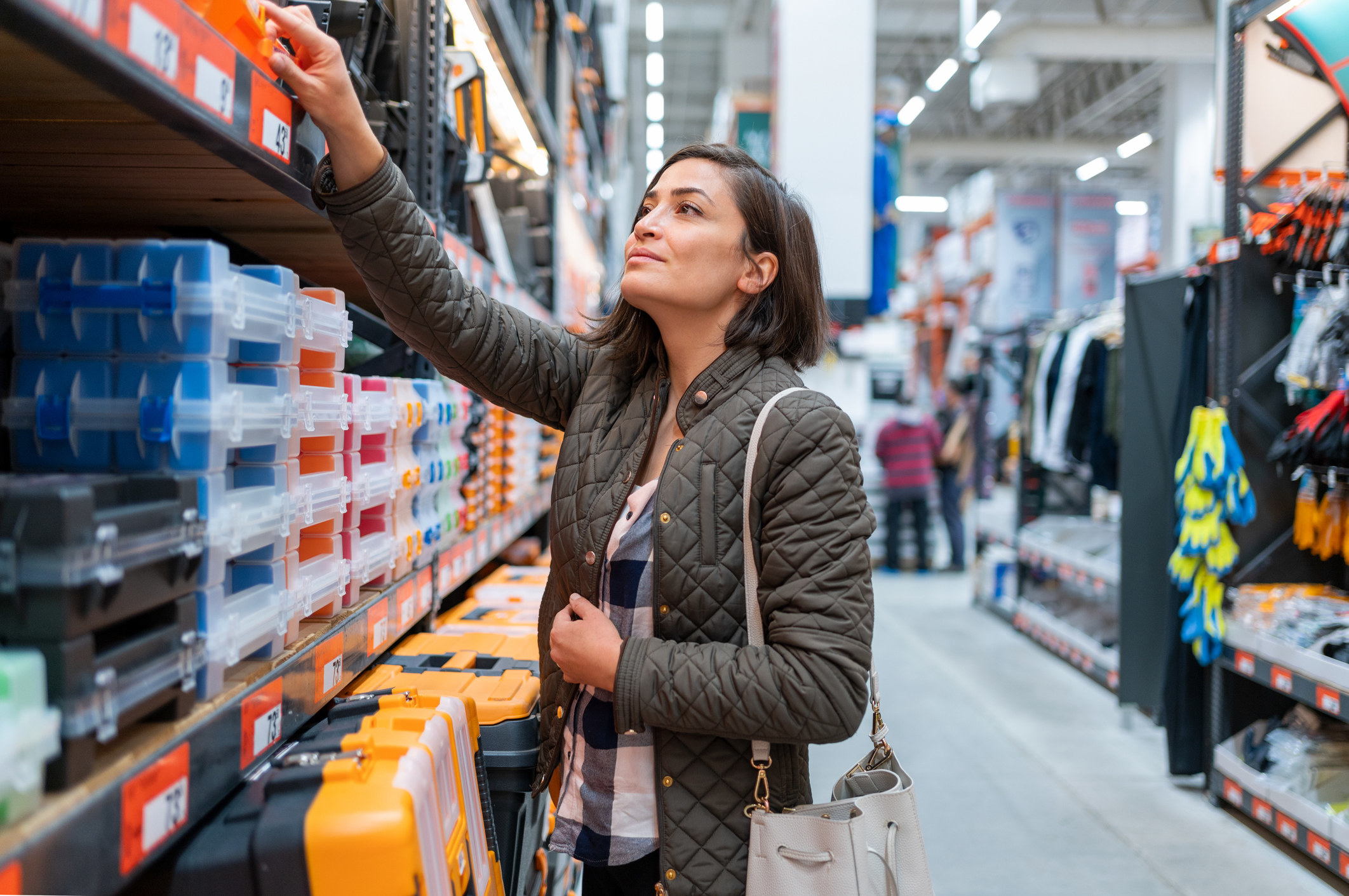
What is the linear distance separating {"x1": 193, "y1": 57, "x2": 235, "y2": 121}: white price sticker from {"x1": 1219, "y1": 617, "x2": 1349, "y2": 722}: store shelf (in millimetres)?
3409

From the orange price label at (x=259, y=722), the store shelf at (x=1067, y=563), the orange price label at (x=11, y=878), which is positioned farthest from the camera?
the store shelf at (x=1067, y=563)

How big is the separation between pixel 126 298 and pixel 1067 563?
5864mm

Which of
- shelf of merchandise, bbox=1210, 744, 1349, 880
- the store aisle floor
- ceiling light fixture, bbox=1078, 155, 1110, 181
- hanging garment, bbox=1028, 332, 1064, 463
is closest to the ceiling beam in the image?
ceiling light fixture, bbox=1078, 155, 1110, 181

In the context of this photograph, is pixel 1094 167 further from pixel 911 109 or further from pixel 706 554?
pixel 706 554

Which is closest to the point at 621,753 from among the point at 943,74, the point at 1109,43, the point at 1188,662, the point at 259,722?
the point at 259,722

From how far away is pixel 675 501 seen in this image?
1.34m

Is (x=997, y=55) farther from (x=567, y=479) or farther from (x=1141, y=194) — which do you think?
(x=567, y=479)

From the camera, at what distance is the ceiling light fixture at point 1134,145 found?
57.7 feet

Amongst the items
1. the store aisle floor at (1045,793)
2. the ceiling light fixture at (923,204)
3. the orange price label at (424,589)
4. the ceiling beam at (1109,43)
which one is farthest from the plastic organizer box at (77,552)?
the ceiling light fixture at (923,204)

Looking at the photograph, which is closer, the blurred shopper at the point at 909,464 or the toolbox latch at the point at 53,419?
the toolbox latch at the point at 53,419

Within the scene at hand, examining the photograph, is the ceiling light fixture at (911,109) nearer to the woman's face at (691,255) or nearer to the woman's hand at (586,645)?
the woman's face at (691,255)

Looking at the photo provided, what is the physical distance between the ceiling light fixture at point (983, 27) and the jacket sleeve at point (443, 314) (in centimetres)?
1042

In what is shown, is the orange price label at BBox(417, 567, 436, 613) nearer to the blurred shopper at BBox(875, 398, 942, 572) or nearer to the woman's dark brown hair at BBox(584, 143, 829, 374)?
the woman's dark brown hair at BBox(584, 143, 829, 374)

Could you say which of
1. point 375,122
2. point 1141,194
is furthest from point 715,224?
point 1141,194
